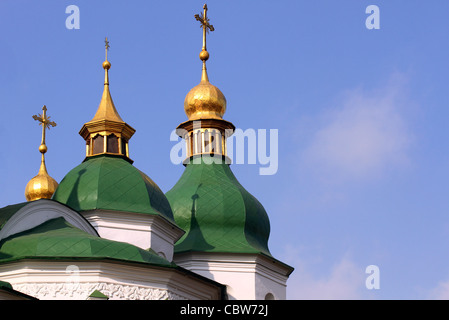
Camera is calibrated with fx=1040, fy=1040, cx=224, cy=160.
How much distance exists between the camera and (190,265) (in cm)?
2519

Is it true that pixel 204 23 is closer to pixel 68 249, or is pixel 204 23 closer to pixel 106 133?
pixel 106 133

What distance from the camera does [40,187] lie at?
101ft

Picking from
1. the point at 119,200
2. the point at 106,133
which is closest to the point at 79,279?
the point at 119,200

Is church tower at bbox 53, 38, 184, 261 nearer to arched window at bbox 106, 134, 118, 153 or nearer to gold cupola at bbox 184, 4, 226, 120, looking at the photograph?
arched window at bbox 106, 134, 118, 153

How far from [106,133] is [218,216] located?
3.54m

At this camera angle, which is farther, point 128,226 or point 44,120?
point 44,120

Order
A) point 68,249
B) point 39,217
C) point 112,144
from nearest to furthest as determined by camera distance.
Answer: point 68,249
point 39,217
point 112,144

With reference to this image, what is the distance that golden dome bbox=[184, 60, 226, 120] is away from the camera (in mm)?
28984

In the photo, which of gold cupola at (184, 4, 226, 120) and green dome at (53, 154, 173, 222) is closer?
green dome at (53, 154, 173, 222)

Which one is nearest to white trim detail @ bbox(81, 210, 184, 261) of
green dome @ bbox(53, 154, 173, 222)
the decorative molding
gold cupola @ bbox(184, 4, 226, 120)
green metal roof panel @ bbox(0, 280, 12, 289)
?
green dome @ bbox(53, 154, 173, 222)

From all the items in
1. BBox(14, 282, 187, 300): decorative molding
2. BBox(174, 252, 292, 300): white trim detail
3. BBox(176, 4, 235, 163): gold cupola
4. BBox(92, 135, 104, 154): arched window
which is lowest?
BBox(14, 282, 187, 300): decorative molding
